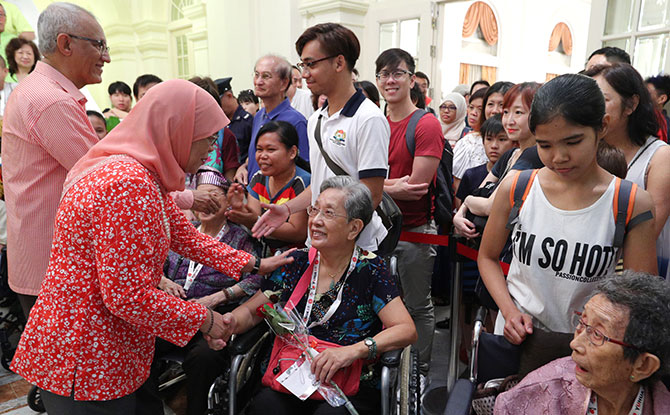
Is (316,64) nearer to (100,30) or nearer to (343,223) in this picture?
(343,223)

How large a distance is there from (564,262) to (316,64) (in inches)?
54.7

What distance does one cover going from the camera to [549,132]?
4.50 feet

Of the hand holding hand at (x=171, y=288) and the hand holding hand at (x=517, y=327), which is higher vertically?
the hand holding hand at (x=517, y=327)

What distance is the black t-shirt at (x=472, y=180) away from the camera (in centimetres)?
283

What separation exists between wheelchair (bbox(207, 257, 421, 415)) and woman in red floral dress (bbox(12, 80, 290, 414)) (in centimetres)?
36

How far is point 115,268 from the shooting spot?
4.09 ft

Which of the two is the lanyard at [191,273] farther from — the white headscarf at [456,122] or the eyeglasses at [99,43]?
the white headscarf at [456,122]

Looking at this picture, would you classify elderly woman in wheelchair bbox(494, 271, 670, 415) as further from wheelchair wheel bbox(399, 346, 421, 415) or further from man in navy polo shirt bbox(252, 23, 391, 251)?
man in navy polo shirt bbox(252, 23, 391, 251)

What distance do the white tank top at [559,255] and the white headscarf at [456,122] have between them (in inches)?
122

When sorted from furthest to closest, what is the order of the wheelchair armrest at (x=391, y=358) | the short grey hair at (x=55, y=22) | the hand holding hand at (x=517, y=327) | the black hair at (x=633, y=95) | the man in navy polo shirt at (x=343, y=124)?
the man in navy polo shirt at (x=343, y=124)
the short grey hair at (x=55, y=22)
the black hair at (x=633, y=95)
the wheelchair armrest at (x=391, y=358)
the hand holding hand at (x=517, y=327)

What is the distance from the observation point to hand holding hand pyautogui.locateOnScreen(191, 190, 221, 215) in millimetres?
2381

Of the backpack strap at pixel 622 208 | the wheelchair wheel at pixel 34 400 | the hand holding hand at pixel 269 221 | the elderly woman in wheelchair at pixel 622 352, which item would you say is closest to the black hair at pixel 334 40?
the hand holding hand at pixel 269 221

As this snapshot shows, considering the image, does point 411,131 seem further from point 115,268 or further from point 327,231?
point 115,268

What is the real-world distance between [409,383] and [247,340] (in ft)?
2.21
